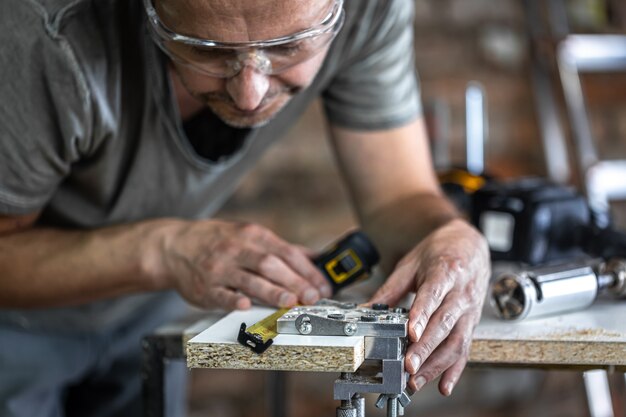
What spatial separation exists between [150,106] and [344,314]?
48 cm

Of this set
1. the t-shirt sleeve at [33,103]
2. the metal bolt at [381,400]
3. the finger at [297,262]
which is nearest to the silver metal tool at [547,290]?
the finger at [297,262]

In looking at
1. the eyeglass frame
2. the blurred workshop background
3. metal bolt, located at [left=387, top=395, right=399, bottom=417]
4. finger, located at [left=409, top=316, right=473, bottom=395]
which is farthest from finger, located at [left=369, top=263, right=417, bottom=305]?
the blurred workshop background

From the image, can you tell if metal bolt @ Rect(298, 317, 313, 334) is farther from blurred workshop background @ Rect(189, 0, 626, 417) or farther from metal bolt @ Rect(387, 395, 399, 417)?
blurred workshop background @ Rect(189, 0, 626, 417)

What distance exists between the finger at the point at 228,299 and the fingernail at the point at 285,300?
0.04m

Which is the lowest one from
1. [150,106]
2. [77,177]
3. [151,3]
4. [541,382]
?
[541,382]

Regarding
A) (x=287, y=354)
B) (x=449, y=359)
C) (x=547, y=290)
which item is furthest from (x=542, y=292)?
(x=287, y=354)

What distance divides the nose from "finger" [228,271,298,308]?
0.79 ft

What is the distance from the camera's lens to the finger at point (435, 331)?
37.6 inches

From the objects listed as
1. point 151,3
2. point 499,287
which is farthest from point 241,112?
point 499,287

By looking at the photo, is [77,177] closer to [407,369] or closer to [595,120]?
[407,369]

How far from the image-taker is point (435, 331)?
993 mm

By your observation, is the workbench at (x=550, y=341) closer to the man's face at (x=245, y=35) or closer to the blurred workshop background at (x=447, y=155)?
the man's face at (x=245, y=35)

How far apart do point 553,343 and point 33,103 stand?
0.71m

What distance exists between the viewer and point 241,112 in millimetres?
1140
